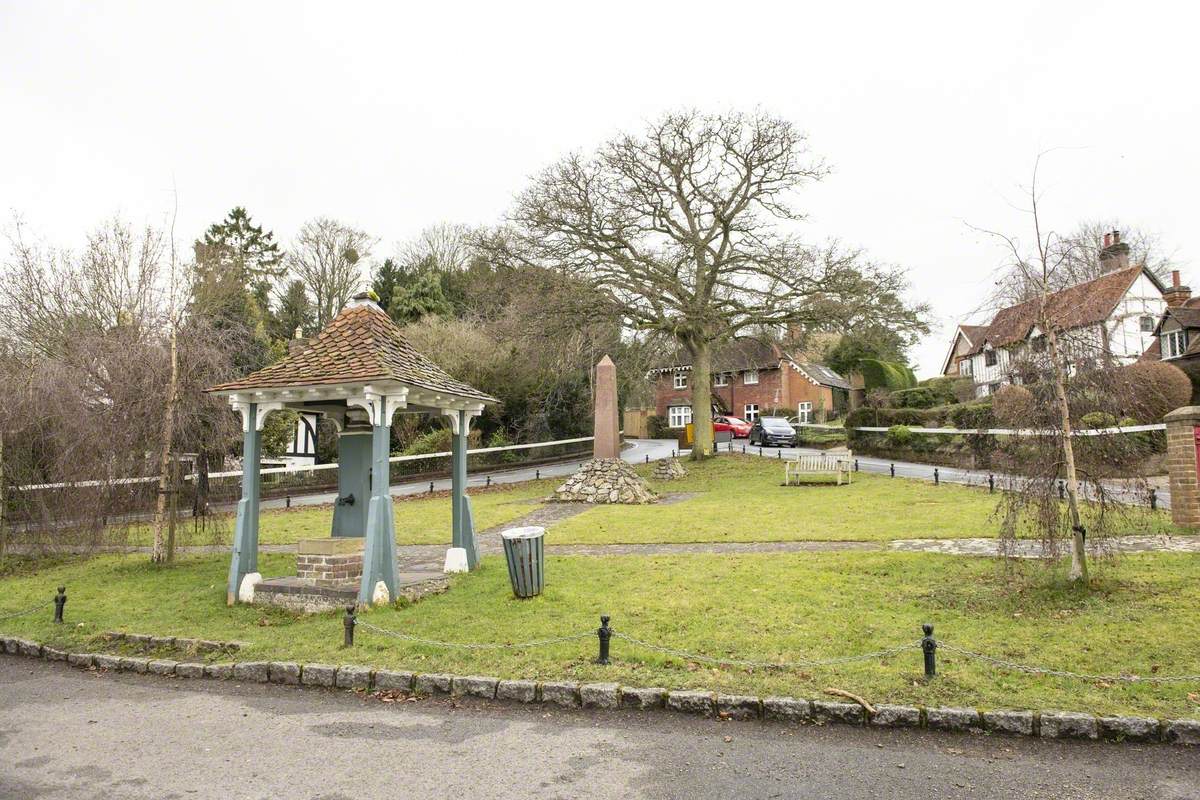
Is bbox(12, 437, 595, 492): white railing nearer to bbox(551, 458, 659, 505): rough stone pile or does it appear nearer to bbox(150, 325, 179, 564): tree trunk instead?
bbox(150, 325, 179, 564): tree trunk

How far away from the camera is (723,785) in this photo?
4785 millimetres

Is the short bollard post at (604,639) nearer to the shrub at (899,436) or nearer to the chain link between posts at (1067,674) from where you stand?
the chain link between posts at (1067,674)

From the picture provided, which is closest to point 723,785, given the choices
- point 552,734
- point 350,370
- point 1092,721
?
point 552,734

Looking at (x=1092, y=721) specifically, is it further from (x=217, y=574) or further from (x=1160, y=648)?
(x=217, y=574)

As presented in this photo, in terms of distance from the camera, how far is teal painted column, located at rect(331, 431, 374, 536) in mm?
11570

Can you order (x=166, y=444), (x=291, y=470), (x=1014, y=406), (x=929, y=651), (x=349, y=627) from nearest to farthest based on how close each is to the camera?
(x=929, y=651) → (x=349, y=627) → (x=1014, y=406) → (x=166, y=444) → (x=291, y=470)

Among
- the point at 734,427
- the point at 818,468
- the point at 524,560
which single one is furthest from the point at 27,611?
the point at 734,427

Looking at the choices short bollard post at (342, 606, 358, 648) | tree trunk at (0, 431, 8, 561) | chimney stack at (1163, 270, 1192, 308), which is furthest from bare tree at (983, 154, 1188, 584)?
chimney stack at (1163, 270, 1192, 308)

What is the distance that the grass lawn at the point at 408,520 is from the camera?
15.8 m

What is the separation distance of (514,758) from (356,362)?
22.4 ft

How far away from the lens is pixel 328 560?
10234mm

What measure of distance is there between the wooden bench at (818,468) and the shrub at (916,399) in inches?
901

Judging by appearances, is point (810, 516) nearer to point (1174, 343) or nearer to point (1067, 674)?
point (1067, 674)

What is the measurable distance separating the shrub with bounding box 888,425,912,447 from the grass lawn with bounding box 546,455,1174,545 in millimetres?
6021
